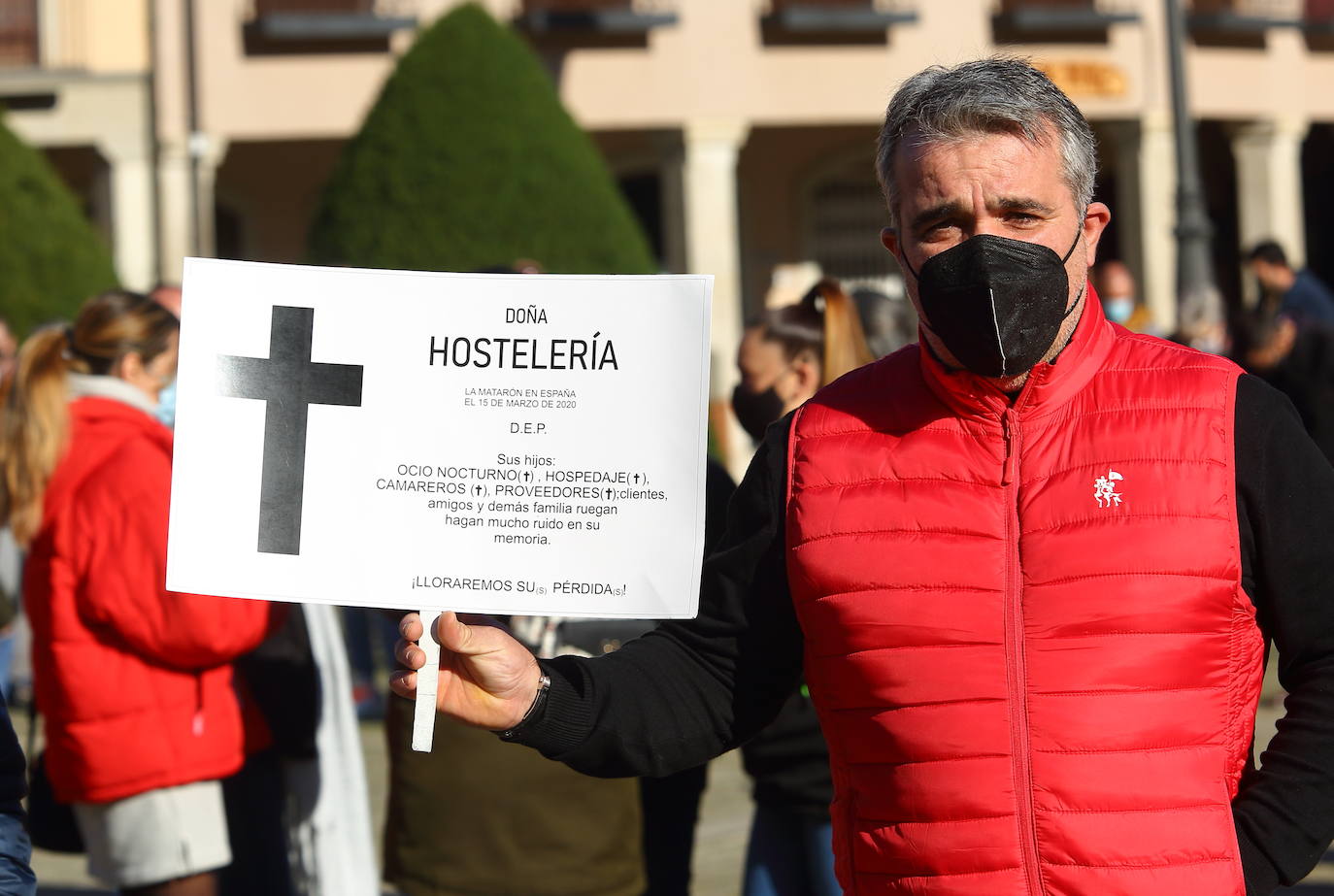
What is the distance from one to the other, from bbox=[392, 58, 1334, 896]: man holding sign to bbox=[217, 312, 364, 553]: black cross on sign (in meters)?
0.21

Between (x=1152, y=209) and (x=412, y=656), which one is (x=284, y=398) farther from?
(x=1152, y=209)

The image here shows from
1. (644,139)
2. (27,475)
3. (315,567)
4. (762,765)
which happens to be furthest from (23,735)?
(644,139)

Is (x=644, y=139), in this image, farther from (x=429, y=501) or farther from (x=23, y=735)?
(x=429, y=501)

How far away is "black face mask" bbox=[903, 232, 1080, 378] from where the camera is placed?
6.95ft

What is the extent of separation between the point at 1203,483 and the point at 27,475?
2.83m

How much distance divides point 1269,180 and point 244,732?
19.0 metres

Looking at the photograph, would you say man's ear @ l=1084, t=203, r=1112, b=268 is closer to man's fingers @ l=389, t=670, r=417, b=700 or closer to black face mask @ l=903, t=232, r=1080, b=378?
black face mask @ l=903, t=232, r=1080, b=378

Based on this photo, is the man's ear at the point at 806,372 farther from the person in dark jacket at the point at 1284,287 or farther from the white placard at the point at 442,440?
the person in dark jacket at the point at 1284,287

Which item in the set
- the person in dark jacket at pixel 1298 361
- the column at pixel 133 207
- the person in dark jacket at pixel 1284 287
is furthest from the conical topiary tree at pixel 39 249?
the person in dark jacket at pixel 1298 361

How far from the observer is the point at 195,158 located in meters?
19.1

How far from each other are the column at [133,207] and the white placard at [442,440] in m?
17.7

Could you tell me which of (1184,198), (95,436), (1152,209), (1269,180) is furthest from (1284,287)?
(1269,180)

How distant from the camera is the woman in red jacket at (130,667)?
3.80 m

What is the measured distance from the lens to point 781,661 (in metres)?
2.41
